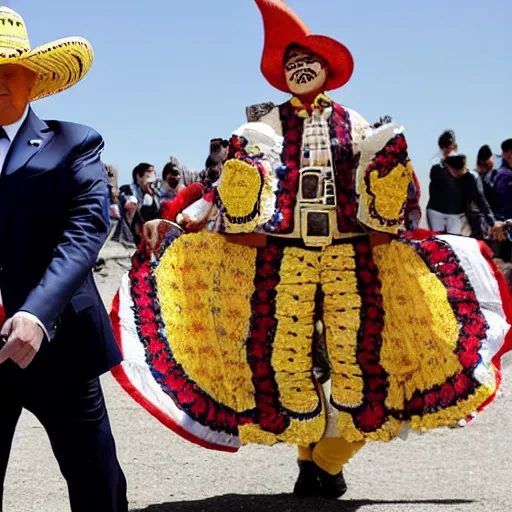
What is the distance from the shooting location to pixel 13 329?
2539 millimetres

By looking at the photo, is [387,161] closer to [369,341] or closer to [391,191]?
[391,191]

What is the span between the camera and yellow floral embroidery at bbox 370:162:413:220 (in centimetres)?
404

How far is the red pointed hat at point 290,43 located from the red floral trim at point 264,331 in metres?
0.76

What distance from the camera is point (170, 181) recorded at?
11188 millimetres

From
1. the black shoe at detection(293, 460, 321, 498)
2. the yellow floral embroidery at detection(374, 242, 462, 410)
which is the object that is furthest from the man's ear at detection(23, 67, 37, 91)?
the black shoe at detection(293, 460, 321, 498)

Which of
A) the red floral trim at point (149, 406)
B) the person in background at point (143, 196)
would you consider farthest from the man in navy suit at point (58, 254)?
the person in background at point (143, 196)

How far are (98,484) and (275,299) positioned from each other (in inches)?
54.5

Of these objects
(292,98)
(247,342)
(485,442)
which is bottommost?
(485,442)

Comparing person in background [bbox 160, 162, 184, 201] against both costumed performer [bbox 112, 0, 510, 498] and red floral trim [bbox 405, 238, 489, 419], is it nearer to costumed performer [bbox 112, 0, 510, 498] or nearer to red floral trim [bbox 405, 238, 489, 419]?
costumed performer [bbox 112, 0, 510, 498]

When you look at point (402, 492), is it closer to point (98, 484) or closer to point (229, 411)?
point (229, 411)

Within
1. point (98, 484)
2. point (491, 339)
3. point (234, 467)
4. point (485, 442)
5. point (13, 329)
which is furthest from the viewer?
point (485, 442)

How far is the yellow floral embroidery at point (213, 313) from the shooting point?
13.7 feet

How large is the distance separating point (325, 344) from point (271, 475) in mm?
709

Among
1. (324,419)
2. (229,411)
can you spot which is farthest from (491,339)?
(229,411)
